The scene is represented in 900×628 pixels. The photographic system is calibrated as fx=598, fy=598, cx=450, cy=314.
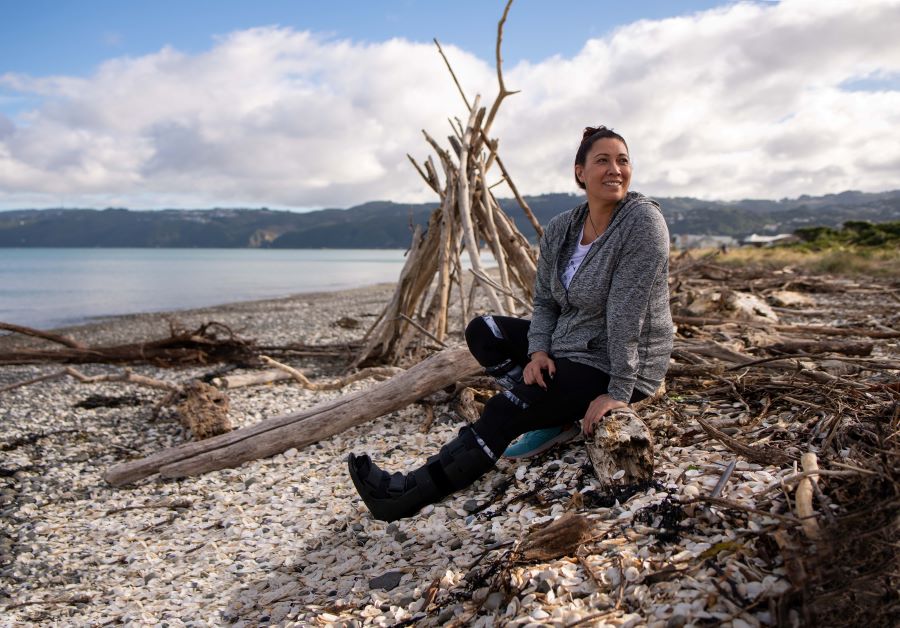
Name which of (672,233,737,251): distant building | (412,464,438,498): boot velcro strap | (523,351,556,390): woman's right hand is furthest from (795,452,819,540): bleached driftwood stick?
(672,233,737,251): distant building

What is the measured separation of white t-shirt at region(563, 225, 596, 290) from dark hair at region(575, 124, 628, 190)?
32 centimetres

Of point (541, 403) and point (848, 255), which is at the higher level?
point (848, 255)

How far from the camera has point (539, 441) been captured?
3.38m

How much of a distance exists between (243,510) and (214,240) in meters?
186

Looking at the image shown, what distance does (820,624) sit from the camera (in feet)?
5.25

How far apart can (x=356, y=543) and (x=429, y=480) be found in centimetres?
49

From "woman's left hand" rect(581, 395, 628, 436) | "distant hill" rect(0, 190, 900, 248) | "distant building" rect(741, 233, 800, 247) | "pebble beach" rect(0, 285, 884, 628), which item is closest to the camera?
"pebble beach" rect(0, 285, 884, 628)

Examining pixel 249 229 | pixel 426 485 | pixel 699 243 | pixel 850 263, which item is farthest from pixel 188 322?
pixel 249 229

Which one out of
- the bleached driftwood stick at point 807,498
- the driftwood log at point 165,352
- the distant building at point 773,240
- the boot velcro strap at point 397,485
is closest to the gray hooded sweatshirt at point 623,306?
the bleached driftwood stick at point 807,498

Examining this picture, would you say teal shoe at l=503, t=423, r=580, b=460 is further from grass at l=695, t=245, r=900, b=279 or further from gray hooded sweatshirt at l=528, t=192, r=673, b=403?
grass at l=695, t=245, r=900, b=279

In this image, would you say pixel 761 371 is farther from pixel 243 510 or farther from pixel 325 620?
pixel 243 510

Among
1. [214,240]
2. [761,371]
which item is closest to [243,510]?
[761,371]

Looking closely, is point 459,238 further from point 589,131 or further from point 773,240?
point 773,240

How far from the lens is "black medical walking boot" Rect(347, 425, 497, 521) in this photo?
3053mm
